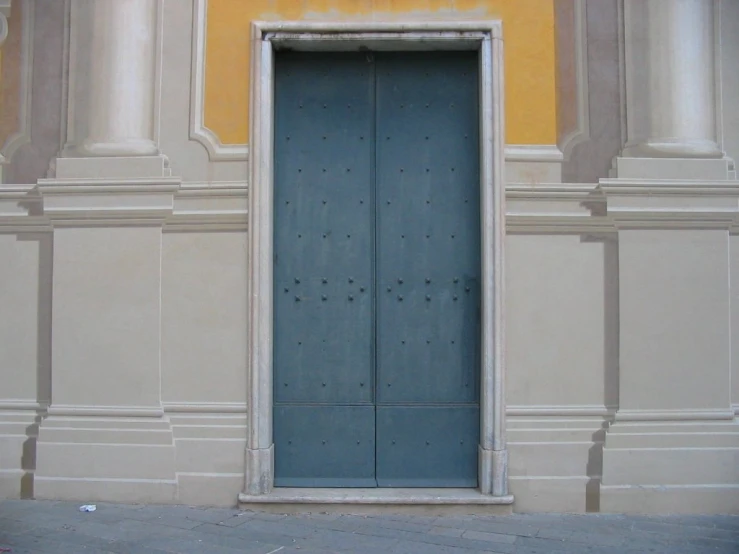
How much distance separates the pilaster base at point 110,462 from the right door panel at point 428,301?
5.40ft

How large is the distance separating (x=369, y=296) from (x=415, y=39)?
6.62 ft

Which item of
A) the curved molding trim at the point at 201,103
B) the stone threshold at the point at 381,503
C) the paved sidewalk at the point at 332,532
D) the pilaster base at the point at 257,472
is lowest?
the paved sidewalk at the point at 332,532

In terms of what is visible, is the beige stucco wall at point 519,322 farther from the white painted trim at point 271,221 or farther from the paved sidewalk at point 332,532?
the paved sidewalk at point 332,532

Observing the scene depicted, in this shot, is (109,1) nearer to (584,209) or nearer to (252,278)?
(252,278)

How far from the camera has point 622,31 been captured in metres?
6.73

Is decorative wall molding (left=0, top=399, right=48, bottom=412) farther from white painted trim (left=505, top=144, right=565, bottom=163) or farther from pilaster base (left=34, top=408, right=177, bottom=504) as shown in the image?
white painted trim (left=505, top=144, right=565, bottom=163)

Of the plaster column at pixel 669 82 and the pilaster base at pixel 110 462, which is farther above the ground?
the plaster column at pixel 669 82

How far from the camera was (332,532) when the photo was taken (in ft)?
19.5

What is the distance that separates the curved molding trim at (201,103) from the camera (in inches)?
264

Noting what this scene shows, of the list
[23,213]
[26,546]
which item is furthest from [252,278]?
[26,546]

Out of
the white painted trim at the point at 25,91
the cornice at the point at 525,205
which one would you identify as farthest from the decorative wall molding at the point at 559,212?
the white painted trim at the point at 25,91

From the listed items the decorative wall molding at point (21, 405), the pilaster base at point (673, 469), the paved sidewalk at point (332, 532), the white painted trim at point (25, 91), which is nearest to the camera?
the paved sidewalk at point (332, 532)

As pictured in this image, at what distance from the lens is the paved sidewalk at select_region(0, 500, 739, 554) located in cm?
557

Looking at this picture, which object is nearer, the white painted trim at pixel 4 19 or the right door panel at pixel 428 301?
the right door panel at pixel 428 301
